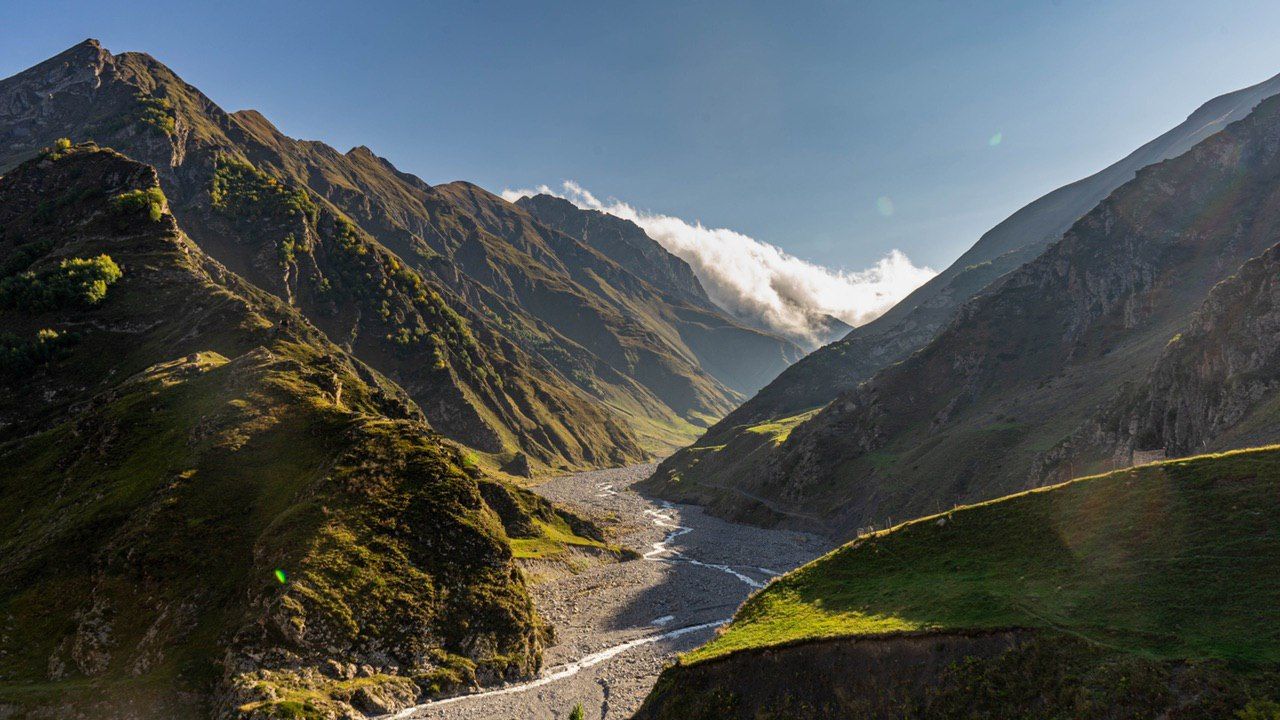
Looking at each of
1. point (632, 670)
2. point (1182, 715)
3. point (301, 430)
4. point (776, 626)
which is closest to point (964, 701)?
point (1182, 715)

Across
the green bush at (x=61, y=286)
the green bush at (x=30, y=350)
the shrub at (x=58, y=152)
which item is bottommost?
the green bush at (x=30, y=350)

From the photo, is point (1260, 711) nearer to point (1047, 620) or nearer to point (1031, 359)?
point (1047, 620)

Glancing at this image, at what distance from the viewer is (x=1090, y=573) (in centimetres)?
2858

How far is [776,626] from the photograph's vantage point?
117 feet

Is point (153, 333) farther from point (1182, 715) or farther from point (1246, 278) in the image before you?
point (1246, 278)

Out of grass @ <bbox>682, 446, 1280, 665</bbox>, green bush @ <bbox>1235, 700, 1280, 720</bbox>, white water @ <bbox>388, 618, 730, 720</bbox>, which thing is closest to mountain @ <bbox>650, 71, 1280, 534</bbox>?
white water @ <bbox>388, 618, 730, 720</bbox>

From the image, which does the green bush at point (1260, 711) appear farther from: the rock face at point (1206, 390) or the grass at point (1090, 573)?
the rock face at point (1206, 390)

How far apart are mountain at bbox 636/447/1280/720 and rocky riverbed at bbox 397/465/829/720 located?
18156mm

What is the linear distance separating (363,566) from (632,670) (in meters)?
27.2

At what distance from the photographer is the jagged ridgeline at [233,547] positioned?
41125 millimetres

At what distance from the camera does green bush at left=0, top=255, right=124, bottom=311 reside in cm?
9519

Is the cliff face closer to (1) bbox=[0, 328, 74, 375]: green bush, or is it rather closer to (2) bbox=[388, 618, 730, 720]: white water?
(2) bbox=[388, 618, 730, 720]: white water

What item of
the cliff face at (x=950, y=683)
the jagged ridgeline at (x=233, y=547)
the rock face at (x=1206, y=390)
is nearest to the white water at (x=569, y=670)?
the jagged ridgeline at (x=233, y=547)

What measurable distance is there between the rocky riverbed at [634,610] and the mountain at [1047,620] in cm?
1816
